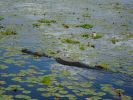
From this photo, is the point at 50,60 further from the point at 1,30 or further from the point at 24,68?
the point at 1,30

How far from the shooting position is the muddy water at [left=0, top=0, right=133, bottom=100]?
11.6 m

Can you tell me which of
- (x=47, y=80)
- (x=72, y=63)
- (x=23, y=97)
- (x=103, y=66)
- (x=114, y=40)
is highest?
(x=114, y=40)

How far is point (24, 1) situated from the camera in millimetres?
37688

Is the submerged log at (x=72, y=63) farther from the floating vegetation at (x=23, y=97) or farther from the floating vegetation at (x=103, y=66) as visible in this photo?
the floating vegetation at (x=23, y=97)

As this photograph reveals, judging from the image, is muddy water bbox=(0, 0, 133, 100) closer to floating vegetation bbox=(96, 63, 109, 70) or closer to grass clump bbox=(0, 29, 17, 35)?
floating vegetation bbox=(96, 63, 109, 70)

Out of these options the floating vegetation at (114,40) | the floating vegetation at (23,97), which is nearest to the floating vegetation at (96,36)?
the floating vegetation at (114,40)

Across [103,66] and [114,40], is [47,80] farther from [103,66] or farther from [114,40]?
[114,40]

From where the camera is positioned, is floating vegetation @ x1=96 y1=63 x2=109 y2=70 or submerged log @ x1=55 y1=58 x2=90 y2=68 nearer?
floating vegetation @ x1=96 y1=63 x2=109 y2=70

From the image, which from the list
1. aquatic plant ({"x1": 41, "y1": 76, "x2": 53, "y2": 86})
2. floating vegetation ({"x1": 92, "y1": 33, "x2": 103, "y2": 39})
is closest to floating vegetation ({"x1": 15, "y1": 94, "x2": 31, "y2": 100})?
aquatic plant ({"x1": 41, "y1": 76, "x2": 53, "y2": 86})

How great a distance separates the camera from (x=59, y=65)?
14.6 metres

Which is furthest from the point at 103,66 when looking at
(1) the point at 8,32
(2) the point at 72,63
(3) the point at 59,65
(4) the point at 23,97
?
(1) the point at 8,32

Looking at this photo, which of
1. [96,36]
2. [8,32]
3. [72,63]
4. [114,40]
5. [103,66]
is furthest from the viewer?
[96,36]

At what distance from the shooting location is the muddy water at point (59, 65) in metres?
11.6

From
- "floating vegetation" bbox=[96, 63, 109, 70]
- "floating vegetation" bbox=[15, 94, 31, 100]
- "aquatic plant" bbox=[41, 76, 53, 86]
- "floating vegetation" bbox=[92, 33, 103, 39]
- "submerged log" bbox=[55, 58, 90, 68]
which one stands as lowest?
"floating vegetation" bbox=[15, 94, 31, 100]
